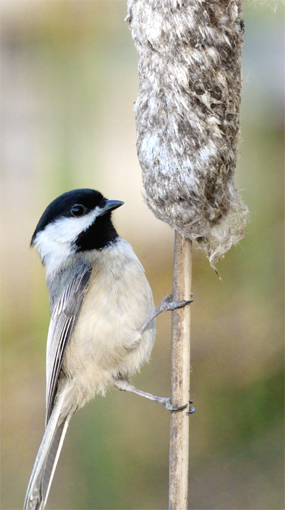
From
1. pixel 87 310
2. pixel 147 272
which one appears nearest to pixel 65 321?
pixel 87 310

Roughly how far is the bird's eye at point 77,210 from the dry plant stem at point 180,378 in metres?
0.50

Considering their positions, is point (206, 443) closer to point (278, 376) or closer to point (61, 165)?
point (278, 376)

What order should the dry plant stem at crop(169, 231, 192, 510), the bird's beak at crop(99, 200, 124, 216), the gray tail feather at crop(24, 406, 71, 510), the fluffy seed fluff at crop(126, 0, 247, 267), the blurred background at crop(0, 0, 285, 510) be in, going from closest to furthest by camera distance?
the fluffy seed fluff at crop(126, 0, 247, 267)
the dry plant stem at crop(169, 231, 192, 510)
the gray tail feather at crop(24, 406, 71, 510)
the bird's beak at crop(99, 200, 124, 216)
the blurred background at crop(0, 0, 285, 510)

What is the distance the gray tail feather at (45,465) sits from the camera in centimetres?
126

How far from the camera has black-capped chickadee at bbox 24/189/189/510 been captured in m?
1.34

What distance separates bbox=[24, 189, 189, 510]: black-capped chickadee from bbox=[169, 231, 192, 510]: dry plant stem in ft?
1.14

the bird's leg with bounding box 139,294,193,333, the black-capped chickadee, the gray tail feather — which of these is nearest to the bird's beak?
the black-capped chickadee

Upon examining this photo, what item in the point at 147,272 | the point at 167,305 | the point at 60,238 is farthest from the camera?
the point at 147,272

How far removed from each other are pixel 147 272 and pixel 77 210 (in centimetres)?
97

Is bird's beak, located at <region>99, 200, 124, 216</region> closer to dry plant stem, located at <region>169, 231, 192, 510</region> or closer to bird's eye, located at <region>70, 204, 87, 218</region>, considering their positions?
bird's eye, located at <region>70, 204, 87, 218</region>

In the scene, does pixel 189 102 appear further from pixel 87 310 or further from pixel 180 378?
pixel 87 310

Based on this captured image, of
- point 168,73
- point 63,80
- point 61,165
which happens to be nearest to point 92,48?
point 63,80

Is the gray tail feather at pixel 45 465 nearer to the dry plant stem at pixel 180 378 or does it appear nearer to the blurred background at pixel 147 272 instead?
the dry plant stem at pixel 180 378

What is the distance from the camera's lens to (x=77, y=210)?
4.54 ft
